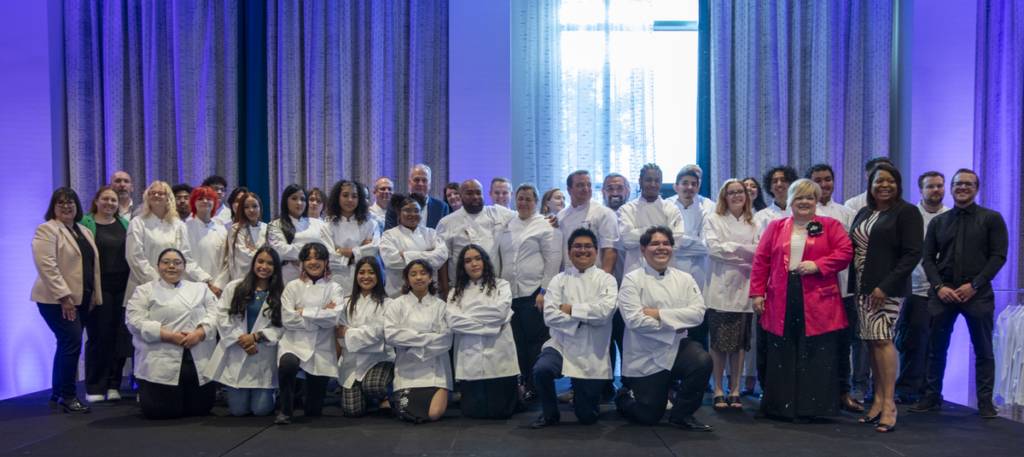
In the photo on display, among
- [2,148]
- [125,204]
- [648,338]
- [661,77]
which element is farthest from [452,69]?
[2,148]

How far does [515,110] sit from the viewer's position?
6109mm

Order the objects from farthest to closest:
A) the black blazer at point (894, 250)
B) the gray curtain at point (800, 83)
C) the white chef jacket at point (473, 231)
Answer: the gray curtain at point (800, 83) < the white chef jacket at point (473, 231) < the black blazer at point (894, 250)

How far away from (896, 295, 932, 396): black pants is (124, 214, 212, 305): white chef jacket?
463 cm

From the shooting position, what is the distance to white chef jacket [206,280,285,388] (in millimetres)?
3652

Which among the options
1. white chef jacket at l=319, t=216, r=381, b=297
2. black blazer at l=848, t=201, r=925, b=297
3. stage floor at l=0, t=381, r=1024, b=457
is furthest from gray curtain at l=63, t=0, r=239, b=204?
black blazer at l=848, t=201, r=925, b=297

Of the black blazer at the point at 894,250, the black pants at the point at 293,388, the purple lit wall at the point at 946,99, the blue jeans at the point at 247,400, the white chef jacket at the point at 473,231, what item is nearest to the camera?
the black blazer at the point at 894,250

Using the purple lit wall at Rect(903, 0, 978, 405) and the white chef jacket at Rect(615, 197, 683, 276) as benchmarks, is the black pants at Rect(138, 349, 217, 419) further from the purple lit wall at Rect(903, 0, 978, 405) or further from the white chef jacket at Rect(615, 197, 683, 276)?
the purple lit wall at Rect(903, 0, 978, 405)

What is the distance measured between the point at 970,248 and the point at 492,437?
2970 millimetres

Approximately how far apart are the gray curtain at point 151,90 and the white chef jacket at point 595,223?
356cm

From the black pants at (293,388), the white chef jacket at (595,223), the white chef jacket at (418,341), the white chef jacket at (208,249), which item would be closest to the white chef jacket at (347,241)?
the white chef jacket at (418,341)

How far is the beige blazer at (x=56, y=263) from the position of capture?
12.7 ft

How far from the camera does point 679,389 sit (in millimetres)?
3434

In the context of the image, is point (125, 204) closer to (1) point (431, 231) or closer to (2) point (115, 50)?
(2) point (115, 50)

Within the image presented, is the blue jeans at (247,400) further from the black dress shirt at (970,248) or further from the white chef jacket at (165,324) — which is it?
the black dress shirt at (970,248)
